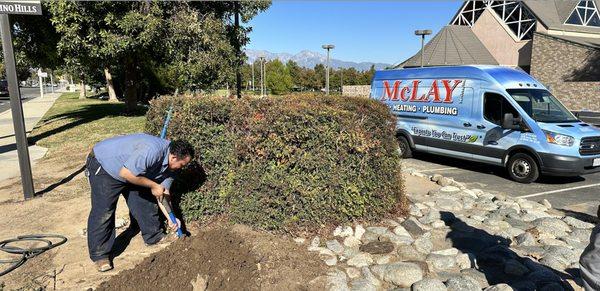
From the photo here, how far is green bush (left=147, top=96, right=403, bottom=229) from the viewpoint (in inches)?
167

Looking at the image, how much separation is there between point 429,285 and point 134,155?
272cm

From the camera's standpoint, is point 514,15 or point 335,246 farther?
point 514,15

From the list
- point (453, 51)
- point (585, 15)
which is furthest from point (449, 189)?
point (585, 15)

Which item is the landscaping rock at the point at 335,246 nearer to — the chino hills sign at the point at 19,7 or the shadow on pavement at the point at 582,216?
the shadow on pavement at the point at 582,216

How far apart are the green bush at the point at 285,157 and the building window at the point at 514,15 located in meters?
40.4

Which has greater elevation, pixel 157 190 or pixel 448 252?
pixel 157 190

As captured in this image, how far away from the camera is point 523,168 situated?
7.92 metres

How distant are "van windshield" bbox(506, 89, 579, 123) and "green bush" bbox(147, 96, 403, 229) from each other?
464 centimetres

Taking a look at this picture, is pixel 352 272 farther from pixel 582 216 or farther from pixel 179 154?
pixel 582 216

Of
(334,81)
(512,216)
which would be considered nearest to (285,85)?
(334,81)

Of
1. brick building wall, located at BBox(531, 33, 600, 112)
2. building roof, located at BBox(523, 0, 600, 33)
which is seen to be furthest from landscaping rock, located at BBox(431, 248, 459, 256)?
building roof, located at BBox(523, 0, 600, 33)

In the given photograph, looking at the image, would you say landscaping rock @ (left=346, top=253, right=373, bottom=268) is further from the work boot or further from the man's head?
the work boot

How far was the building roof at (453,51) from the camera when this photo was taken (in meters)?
39.4

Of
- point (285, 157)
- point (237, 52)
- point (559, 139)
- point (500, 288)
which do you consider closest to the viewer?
point (500, 288)
